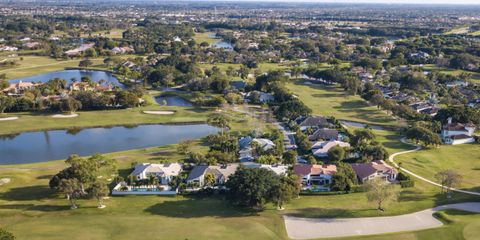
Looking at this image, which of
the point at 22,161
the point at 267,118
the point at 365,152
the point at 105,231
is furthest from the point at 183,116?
the point at 105,231

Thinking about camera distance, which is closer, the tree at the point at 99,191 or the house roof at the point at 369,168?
the tree at the point at 99,191

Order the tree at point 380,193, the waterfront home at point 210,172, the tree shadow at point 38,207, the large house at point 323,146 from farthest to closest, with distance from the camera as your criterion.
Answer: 1. the large house at point 323,146
2. the waterfront home at point 210,172
3. the tree shadow at point 38,207
4. the tree at point 380,193

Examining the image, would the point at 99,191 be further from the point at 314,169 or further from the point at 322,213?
the point at 314,169

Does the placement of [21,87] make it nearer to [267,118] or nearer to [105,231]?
[267,118]

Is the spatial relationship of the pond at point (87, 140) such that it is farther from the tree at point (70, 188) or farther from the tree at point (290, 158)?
the tree at point (290, 158)

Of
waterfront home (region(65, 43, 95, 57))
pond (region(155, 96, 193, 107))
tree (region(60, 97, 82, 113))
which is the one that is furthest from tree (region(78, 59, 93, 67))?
tree (region(60, 97, 82, 113))

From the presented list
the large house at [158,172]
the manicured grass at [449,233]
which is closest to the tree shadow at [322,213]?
the manicured grass at [449,233]
